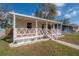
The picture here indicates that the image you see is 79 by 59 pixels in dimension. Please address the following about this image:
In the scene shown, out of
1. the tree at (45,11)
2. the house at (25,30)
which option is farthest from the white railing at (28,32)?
the tree at (45,11)

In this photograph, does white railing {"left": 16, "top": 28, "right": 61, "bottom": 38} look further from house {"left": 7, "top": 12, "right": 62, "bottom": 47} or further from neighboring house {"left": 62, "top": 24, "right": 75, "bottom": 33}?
neighboring house {"left": 62, "top": 24, "right": 75, "bottom": 33}

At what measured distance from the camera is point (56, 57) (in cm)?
1162

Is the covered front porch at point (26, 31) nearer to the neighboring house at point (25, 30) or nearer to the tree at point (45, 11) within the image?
the neighboring house at point (25, 30)

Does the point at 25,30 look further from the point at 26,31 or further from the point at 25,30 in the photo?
the point at 26,31

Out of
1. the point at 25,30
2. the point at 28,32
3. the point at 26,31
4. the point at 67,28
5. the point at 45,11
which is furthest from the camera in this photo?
the point at 67,28

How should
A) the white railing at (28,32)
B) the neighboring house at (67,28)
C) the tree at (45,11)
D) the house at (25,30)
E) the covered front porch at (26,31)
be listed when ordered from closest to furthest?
the house at (25,30), the covered front porch at (26,31), the white railing at (28,32), the tree at (45,11), the neighboring house at (67,28)

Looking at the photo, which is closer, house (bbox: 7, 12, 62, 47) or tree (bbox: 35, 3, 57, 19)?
house (bbox: 7, 12, 62, 47)

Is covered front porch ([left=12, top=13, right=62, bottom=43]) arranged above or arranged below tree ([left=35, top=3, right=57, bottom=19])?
below

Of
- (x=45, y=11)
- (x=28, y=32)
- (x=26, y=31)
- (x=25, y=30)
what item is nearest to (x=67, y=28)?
(x=45, y=11)

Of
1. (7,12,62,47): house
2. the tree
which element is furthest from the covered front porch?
the tree

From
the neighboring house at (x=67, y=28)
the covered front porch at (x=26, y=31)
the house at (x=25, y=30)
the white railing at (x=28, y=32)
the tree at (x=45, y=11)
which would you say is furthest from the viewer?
the neighboring house at (x=67, y=28)

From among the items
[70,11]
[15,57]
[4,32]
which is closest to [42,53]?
[15,57]

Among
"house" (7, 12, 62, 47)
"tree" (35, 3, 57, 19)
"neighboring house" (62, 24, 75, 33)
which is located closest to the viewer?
"house" (7, 12, 62, 47)

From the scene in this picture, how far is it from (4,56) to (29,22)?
828 cm
